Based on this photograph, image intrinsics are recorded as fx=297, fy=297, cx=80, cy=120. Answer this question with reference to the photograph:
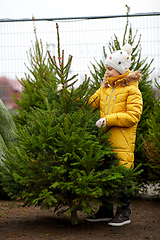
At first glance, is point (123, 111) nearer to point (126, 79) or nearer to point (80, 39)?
point (126, 79)

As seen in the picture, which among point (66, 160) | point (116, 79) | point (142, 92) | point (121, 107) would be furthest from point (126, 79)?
point (142, 92)

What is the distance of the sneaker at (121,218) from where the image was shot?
3.19 metres

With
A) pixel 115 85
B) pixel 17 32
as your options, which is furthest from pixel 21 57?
pixel 115 85

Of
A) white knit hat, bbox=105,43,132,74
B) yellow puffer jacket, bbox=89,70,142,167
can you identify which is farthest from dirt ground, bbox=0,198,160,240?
white knit hat, bbox=105,43,132,74

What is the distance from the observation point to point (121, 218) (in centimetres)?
323

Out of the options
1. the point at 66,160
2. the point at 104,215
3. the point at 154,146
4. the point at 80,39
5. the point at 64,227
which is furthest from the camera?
the point at 80,39

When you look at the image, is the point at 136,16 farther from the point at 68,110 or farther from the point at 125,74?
Answer: the point at 68,110

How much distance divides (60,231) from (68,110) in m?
1.23

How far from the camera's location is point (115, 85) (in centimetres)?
323

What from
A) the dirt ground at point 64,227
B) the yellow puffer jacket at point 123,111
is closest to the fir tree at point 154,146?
the dirt ground at point 64,227

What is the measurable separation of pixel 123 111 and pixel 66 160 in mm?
835

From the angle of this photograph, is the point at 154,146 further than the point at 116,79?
Yes

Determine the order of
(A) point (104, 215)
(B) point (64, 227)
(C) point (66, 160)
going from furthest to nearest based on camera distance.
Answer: (A) point (104, 215) → (B) point (64, 227) → (C) point (66, 160)

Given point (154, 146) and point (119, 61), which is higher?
point (119, 61)
